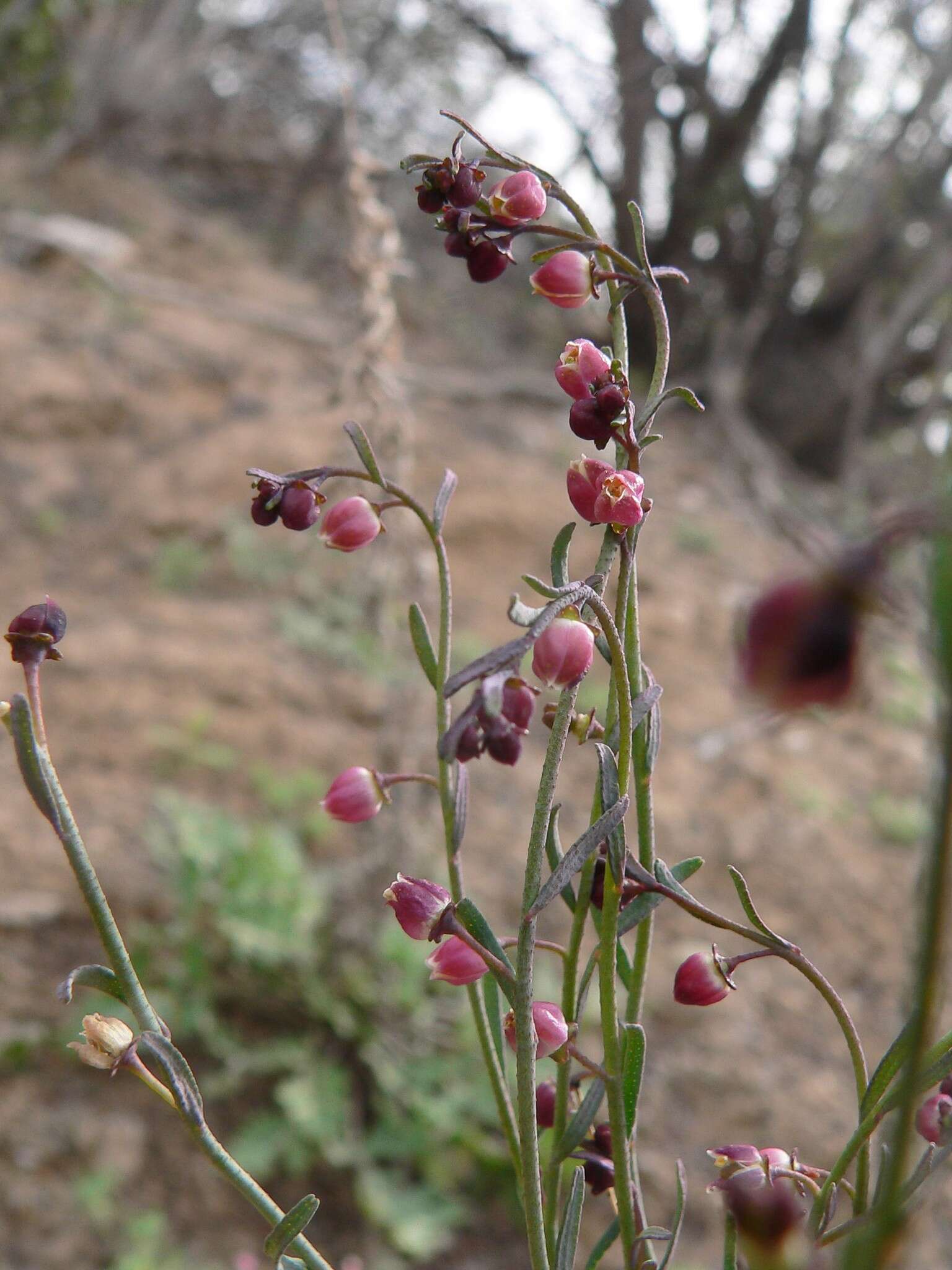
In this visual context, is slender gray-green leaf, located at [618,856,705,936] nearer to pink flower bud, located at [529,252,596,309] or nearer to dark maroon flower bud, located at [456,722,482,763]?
dark maroon flower bud, located at [456,722,482,763]

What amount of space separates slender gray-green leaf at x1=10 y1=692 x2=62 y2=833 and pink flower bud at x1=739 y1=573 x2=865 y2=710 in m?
0.28

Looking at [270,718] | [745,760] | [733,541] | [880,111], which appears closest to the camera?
[270,718]

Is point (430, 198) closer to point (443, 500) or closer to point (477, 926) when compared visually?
point (443, 500)

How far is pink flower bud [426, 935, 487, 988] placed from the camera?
51cm

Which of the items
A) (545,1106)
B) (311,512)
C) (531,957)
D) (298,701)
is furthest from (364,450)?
(298,701)

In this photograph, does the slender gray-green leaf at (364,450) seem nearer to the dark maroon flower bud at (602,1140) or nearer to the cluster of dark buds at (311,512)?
the cluster of dark buds at (311,512)

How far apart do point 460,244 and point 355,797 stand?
0.30 metres

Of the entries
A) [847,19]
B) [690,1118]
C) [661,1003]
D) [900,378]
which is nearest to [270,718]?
[661,1003]

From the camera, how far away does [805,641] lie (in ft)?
1.03

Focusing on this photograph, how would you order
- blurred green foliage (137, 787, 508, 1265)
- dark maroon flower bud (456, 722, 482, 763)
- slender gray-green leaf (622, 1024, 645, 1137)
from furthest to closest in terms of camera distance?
blurred green foliage (137, 787, 508, 1265) → slender gray-green leaf (622, 1024, 645, 1137) → dark maroon flower bud (456, 722, 482, 763)

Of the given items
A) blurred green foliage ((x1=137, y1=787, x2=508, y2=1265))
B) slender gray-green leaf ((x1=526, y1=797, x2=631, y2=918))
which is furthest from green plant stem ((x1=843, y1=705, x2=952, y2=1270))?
blurred green foliage ((x1=137, y1=787, x2=508, y2=1265))

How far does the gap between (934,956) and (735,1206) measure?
0.10m

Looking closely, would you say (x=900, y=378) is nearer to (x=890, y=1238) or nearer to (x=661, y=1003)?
(x=661, y=1003)

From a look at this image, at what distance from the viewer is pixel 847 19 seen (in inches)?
178
